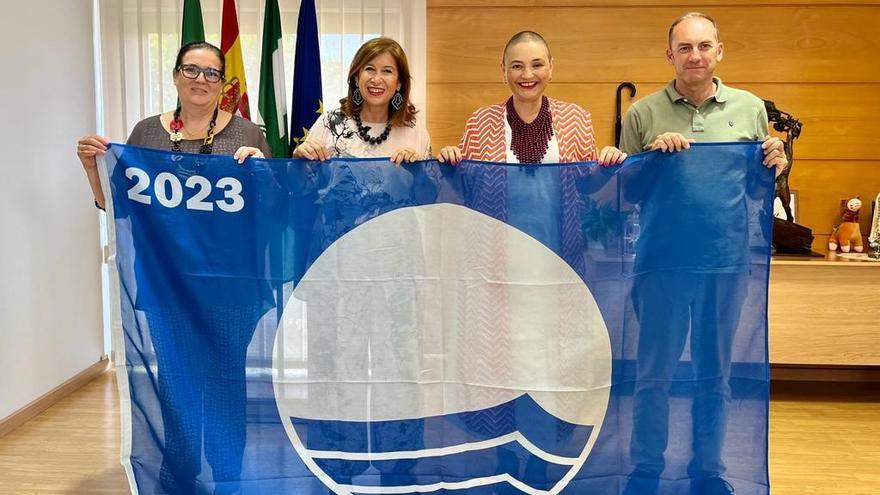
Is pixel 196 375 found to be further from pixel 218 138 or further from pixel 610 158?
pixel 610 158

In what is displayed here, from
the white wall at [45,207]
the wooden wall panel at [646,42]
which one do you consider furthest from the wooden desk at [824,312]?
the white wall at [45,207]

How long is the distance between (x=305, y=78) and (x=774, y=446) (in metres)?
2.84

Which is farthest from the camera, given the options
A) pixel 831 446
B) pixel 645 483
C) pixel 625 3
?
pixel 625 3

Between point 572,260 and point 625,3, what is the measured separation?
7.69ft

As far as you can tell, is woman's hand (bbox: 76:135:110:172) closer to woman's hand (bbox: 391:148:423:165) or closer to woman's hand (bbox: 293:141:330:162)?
woman's hand (bbox: 293:141:330:162)

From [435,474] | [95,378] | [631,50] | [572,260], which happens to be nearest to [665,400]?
[572,260]

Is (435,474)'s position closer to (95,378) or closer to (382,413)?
(382,413)

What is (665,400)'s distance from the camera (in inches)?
92.0

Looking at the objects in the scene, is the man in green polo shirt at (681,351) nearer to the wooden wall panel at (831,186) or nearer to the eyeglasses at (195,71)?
the eyeglasses at (195,71)

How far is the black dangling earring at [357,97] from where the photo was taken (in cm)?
252

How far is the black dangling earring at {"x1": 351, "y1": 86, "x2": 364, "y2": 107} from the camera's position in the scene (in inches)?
99.2

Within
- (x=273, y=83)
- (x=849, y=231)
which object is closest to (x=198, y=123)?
(x=273, y=83)

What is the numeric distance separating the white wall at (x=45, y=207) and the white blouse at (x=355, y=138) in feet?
5.67

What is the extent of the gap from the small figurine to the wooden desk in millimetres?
353
